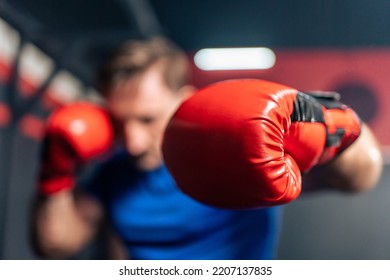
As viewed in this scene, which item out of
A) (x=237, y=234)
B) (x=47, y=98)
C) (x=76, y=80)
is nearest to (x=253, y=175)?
(x=237, y=234)

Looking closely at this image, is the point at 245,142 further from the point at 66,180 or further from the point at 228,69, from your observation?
the point at 228,69

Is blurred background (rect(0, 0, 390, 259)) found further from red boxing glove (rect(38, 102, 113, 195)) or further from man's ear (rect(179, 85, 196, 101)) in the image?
man's ear (rect(179, 85, 196, 101))

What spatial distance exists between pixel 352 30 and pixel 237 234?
2339 mm

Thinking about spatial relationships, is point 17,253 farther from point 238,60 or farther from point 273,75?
point 273,75

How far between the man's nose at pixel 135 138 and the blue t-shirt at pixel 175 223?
110 mm

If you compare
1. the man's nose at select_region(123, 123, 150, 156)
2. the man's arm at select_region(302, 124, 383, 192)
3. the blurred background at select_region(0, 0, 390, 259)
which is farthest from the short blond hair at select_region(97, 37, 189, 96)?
the blurred background at select_region(0, 0, 390, 259)

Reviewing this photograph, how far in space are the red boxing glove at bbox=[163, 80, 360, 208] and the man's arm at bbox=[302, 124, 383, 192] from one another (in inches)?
6.6

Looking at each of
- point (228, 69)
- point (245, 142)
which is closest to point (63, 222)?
point (245, 142)

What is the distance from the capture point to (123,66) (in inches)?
43.5

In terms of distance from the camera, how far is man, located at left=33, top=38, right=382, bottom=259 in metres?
1.04

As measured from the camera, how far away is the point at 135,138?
104cm

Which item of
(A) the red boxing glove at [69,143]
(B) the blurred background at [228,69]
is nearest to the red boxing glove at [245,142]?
(A) the red boxing glove at [69,143]

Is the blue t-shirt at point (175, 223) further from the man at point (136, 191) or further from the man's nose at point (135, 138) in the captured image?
the man's nose at point (135, 138)

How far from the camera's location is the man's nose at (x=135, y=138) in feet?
3.40
